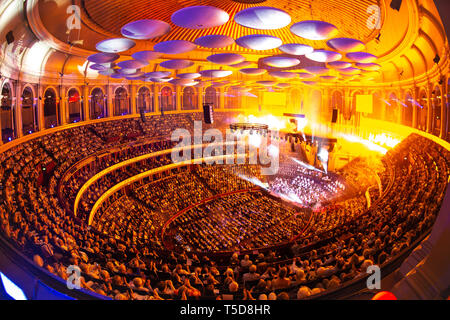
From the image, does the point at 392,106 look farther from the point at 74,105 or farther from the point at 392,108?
the point at 74,105

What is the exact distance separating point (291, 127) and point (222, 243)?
17473 millimetres

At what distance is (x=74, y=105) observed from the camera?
2192 centimetres

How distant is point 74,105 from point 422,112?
84.1ft

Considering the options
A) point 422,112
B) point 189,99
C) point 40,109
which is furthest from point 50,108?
point 422,112

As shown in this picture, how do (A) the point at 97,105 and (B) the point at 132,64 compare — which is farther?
(A) the point at 97,105

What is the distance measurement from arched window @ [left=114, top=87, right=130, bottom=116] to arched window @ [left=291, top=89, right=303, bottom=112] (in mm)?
17397

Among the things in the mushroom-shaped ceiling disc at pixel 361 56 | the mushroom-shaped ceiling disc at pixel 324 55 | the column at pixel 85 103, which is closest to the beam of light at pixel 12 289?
the mushroom-shaped ceiling disc at pixel 324 55

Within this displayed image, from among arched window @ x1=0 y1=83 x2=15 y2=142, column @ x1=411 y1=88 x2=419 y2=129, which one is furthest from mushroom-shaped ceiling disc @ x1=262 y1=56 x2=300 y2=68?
arched window @ x1=0 y1=83 x2=15 y2=142

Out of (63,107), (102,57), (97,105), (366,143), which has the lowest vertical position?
(366,143)

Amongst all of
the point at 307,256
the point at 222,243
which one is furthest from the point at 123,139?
the point at 307,256

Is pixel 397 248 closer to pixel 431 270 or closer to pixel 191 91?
pixel 431 270

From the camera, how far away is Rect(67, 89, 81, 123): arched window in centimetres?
2097

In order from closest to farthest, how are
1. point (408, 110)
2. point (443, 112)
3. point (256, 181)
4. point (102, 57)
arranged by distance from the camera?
point (102, 57), point (443, 112), point (408, 110), point (256, 181)

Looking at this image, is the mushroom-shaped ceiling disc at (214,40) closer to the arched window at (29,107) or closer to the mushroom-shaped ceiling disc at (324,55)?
the mushroom-shaped ceiling disc at (324,55)
